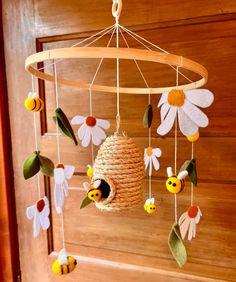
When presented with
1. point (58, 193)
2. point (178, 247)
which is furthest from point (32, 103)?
point (178, 247)

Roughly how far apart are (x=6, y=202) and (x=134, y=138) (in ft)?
1.55

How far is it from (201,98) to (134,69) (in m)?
0.32

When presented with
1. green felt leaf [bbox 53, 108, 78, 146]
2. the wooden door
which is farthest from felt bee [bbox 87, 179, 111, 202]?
the wooden door

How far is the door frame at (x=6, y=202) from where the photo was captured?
32.9 inches

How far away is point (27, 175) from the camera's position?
1.57ft

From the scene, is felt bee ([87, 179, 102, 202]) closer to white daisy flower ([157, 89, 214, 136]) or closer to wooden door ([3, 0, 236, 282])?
white daisy flower ([157, 89, 214, 136])

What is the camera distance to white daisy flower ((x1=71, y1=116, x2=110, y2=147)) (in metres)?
0.57

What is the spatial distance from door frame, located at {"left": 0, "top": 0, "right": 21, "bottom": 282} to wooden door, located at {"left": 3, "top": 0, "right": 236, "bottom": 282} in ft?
0.07

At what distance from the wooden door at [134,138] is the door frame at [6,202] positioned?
0.07 feet

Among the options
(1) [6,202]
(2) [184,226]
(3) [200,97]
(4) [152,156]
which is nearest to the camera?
(3) [200,97]

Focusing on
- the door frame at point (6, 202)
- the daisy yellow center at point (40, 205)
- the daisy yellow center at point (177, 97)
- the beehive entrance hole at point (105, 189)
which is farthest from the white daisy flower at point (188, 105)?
the door frame at point (6, 202)

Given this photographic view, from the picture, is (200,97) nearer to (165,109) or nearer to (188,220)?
(165,109)

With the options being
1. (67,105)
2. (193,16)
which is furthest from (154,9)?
(67,105)

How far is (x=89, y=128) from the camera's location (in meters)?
0.59
